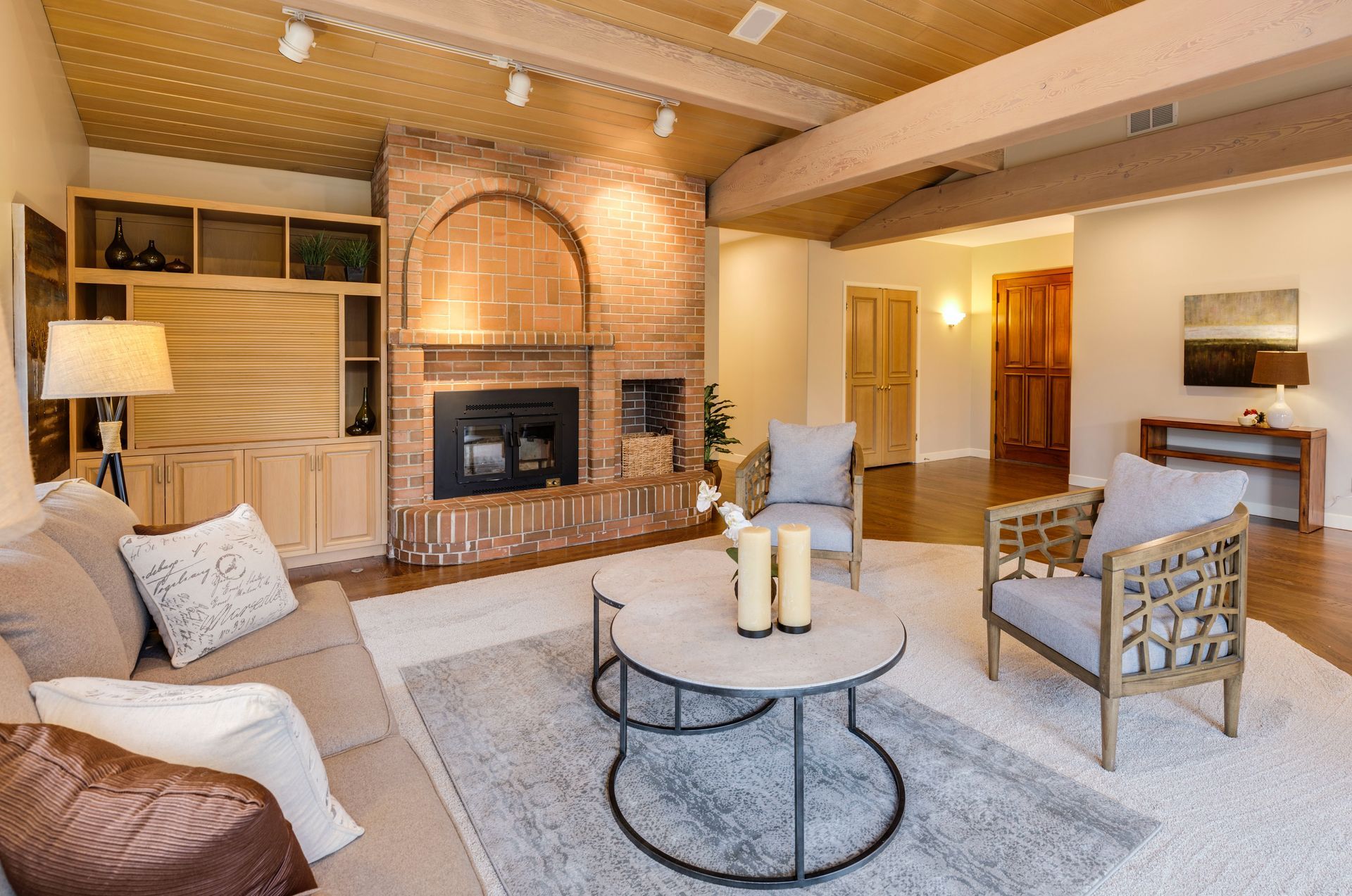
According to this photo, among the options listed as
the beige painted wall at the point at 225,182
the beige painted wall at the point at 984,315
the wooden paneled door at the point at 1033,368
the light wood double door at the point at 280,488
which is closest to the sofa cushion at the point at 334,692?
the light wood double door at the point at 280,488

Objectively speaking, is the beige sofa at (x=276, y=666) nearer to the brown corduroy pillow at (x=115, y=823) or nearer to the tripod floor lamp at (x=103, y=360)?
the brown corduroy pillow at (x=115, y=823)

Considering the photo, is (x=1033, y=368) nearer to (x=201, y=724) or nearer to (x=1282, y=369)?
(x=1282, y=369)

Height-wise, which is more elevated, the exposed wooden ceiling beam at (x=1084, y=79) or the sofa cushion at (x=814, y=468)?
the exposed wooden ceiling beam at (x=1084, y=79)

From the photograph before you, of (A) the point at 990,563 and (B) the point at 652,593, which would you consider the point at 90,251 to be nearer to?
(B) the point at 652,593

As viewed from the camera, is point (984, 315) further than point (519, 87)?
Yes

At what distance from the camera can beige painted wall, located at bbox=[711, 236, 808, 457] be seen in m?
7.85

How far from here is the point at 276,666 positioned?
2014 millimetres

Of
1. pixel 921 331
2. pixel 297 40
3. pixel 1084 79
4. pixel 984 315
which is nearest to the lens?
pixel 1084 79

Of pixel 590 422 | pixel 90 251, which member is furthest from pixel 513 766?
pixel 90 251

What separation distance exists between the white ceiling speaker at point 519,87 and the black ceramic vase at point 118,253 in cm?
213

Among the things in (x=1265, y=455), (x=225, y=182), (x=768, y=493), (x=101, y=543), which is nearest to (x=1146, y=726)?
(x=768, y=493)

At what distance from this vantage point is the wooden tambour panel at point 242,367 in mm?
4090

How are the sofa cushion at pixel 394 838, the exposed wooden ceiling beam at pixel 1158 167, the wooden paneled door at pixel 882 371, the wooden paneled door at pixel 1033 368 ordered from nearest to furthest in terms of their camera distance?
the sofa cushion at pixel 394 838 < the exposed wooden ceiling beam at pixel 1158 167 < the wooden paneled door at pixel 882 371 < the wooden paneled door at pixel 1033 368

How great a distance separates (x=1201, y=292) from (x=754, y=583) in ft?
19.4
